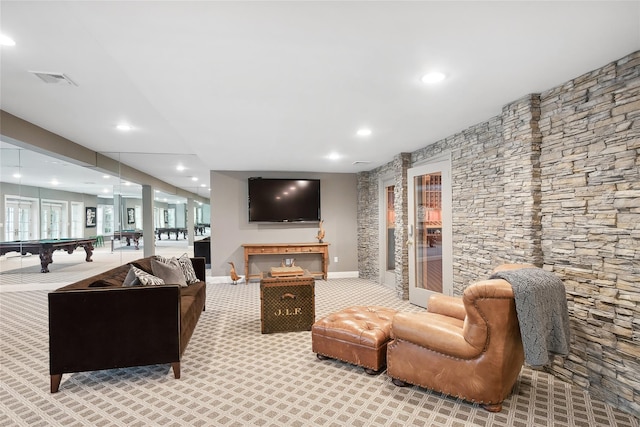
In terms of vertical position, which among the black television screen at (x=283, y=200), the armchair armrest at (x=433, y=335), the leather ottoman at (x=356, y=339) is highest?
the black television screen at (x=283, y=200)

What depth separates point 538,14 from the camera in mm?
1745

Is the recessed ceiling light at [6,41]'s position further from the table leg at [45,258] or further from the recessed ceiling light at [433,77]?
the table leg at [45,258]

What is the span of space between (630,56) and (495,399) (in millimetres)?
2397

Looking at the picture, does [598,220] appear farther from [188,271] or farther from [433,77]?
[188,271]

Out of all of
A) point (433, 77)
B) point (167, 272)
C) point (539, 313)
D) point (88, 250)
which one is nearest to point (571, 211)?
point (539, 313)

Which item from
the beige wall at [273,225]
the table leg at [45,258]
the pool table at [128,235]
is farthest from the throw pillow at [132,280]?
the table leg at [45,258]

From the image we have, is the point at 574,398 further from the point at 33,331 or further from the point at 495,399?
the point at 33,331

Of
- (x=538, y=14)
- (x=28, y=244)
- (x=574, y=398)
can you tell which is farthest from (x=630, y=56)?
(x=28, y=244)

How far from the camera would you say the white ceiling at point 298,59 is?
1.73m

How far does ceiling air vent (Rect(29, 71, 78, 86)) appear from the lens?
2.77 meters

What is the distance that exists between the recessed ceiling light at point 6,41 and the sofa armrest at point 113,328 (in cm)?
178

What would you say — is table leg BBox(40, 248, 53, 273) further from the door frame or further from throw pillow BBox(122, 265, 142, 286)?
the door frame

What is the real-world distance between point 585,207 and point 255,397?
9.15 feet

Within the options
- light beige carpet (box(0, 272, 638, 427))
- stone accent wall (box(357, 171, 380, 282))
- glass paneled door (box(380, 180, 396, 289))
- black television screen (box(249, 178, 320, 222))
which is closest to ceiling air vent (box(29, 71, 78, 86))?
light beige carpet (box(0, 272, 638, 427))
